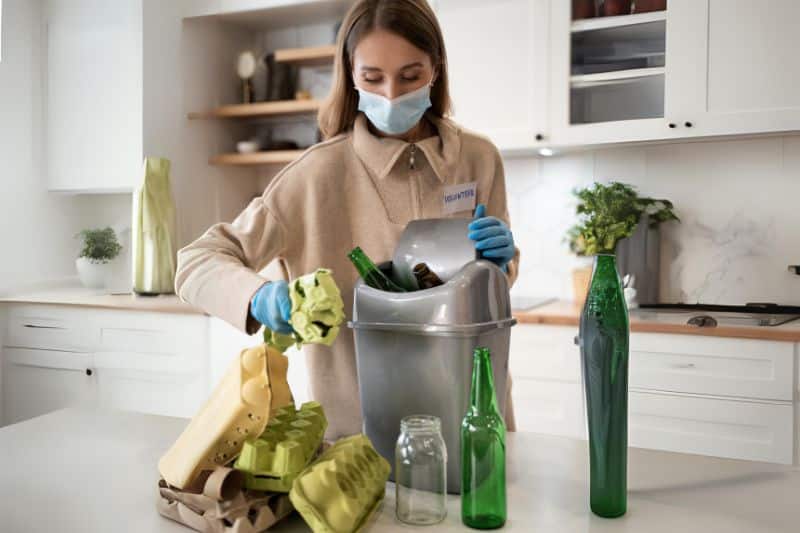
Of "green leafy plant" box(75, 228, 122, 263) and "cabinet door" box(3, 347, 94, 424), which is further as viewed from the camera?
"green leafy plant" box(75, 228, 122, 263)

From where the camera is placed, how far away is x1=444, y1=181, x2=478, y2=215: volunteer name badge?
125cm

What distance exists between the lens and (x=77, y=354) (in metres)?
2.97

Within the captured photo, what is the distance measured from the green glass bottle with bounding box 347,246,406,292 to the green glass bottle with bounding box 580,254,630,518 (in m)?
0.28

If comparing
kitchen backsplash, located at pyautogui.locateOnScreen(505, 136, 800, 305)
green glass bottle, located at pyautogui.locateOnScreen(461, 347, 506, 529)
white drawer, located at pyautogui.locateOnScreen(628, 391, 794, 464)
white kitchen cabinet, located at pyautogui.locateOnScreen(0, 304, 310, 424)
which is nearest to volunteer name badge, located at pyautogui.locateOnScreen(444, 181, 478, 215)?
green glass bottle, located at pyautogui.locateOnScreen(461, 347, 506, 529)

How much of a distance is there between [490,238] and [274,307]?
1.03 feet

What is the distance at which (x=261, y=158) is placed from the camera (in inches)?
123

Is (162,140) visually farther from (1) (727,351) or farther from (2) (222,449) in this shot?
(2) (222,449)

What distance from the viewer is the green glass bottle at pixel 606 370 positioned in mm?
771

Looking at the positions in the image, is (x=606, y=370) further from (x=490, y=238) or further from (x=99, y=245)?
(x=99, y=245)

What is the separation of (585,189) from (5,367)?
8.23 ft

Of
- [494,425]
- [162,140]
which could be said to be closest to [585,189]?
[162,140]

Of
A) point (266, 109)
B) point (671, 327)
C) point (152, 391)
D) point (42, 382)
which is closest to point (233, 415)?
point (671, 327)

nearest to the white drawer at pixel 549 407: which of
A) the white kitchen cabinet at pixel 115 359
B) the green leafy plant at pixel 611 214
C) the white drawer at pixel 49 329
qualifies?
the green leafy plant at pixel 611 214

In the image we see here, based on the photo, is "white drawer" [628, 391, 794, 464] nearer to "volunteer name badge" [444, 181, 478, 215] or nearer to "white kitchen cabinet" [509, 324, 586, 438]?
"white kitchen cabinet" [509, 324, 586, 438]
